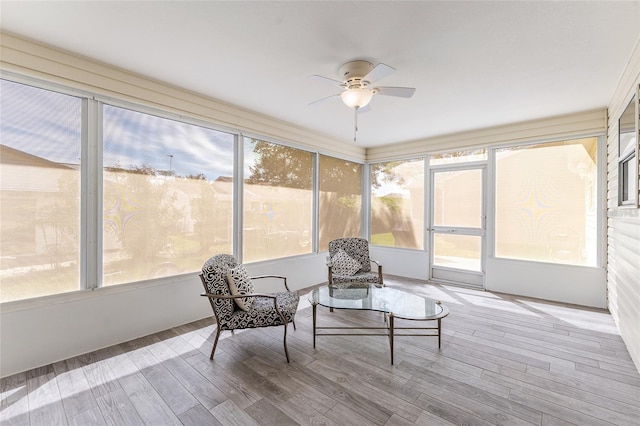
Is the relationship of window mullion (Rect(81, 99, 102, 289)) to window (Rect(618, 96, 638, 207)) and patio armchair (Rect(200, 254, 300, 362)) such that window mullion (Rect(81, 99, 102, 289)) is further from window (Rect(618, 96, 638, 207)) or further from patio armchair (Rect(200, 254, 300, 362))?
window (Rect(618, 96, 638, 207))

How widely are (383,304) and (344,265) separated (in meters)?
1.23

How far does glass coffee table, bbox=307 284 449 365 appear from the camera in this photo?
9.04 feet

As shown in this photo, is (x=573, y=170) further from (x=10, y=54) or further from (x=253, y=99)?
(x=10, y=54)

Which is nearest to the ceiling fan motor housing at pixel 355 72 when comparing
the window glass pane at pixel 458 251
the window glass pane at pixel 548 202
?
the window glass pane at pixel 548 202

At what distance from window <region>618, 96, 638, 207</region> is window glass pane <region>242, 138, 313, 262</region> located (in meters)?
4.06

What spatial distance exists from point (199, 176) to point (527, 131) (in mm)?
5018

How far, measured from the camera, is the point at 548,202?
172 inches

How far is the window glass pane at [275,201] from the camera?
4.19m

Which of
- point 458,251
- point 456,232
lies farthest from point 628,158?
point 458,251

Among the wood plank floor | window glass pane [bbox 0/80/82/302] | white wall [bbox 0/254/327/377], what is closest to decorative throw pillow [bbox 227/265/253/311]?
the wood plank floor

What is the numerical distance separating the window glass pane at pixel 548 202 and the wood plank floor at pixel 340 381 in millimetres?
1370

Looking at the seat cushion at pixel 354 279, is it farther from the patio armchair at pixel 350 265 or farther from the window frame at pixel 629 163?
the window frame at pixel 629 163

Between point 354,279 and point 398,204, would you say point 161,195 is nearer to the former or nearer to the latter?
point 354,279

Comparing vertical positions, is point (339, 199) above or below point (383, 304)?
above
